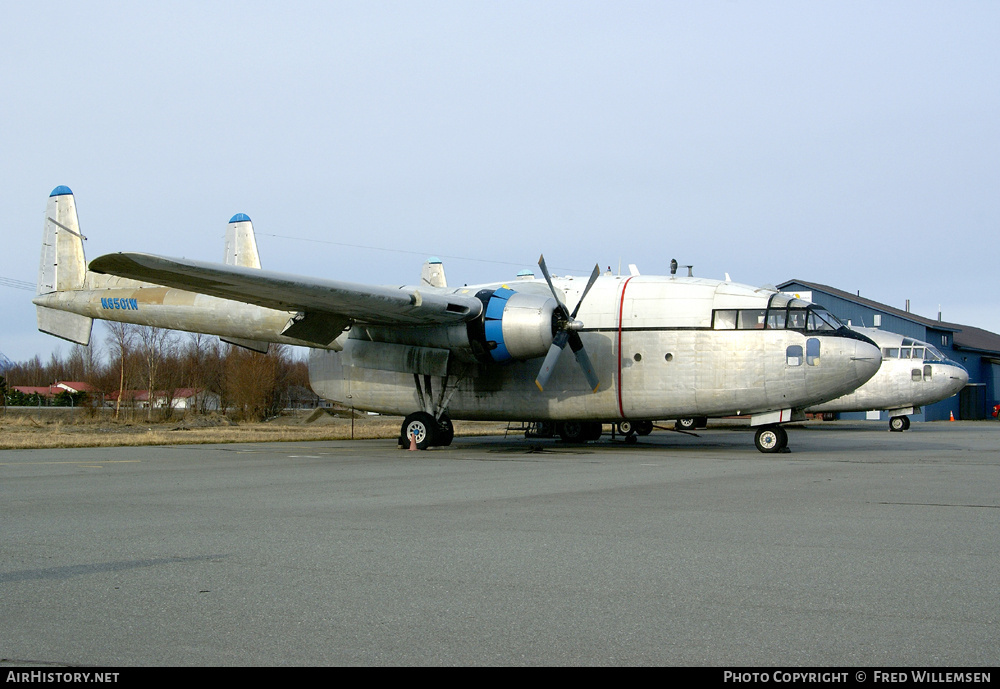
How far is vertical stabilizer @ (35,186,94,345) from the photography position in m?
25.6

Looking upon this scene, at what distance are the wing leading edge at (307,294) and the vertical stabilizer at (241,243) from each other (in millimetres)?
6013

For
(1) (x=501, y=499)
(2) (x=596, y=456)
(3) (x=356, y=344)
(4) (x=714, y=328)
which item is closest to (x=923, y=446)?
(4) (x=714, y=328)

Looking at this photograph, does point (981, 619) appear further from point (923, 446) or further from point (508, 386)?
point (923, 446)

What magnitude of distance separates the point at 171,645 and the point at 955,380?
37429mm

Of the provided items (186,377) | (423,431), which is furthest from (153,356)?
(423,431)

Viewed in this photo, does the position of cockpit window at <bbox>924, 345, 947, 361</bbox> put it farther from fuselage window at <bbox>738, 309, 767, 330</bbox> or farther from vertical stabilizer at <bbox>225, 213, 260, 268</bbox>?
vertical stabilizer at <bbox>225, 213, 260, 268</bbox>

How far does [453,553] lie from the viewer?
6730 millimetres

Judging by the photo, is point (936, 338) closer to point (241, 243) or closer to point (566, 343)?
point (566, 343)

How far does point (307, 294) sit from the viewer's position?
1780 centimetres

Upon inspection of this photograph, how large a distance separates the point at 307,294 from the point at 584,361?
7020 mm

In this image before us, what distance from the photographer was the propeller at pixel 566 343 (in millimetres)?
20031

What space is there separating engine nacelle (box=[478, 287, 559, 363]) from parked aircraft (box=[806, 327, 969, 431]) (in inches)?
816

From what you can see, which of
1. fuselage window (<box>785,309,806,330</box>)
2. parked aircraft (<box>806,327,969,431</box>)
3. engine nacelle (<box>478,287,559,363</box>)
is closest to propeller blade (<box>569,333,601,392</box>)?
engine nacelle (<box>478,287,559,363</box>)

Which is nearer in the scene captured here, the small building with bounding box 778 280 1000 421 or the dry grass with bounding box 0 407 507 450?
the dry grass with bounding box 0 407 507 450
